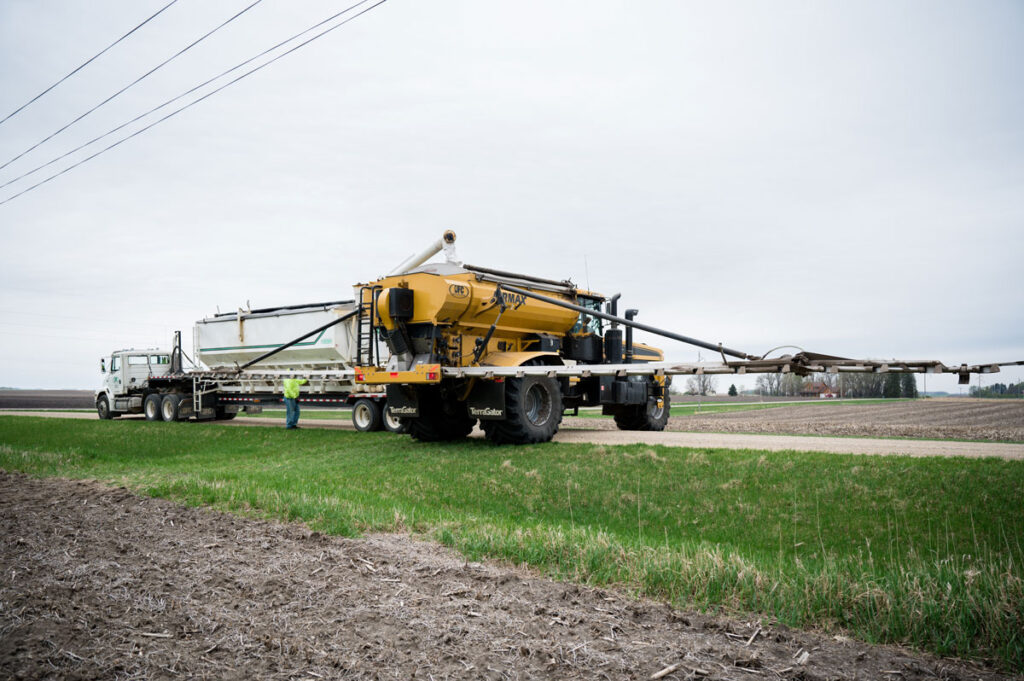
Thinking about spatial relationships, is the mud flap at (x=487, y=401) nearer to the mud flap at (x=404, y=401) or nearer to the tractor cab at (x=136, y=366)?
the mud flap at (x=404, y=401)

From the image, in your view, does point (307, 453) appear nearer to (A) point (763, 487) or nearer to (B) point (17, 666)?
(A) point (763, 487)

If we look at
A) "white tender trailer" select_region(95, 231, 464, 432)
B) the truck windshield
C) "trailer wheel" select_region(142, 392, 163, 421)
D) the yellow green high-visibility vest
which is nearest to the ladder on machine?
"white tender trailer" select_region(95, 231, 464, 432)

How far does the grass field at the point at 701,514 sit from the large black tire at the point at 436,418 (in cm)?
59

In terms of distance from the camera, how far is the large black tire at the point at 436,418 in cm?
1371

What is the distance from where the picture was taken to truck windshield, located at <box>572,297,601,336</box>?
1566 cm

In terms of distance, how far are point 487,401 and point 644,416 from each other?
6088mm

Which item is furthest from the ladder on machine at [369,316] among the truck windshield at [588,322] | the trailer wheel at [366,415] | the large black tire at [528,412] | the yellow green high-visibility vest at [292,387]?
the yellow green high-visibility vest at [292,387]

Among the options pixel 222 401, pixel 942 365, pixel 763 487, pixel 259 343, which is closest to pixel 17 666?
pixel 763 487

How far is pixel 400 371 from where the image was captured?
12.8 meters

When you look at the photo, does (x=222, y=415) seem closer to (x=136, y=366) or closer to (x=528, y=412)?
(x=136, y=366)

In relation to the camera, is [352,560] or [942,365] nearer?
[352,560]

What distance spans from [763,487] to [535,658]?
18.4 feet

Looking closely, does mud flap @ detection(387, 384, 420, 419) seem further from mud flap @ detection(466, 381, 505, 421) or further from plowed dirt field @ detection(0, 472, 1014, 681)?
plowed dirt field @ detection(0, 472, 1014, 681)

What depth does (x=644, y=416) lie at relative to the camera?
17.4 m
